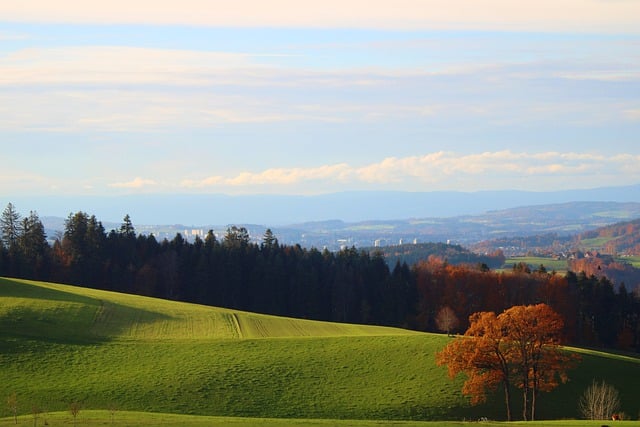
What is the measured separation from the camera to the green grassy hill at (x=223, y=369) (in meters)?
54.9

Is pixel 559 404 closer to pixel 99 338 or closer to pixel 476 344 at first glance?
pixel 476 344

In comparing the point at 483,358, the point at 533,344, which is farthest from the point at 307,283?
the point at 533,344

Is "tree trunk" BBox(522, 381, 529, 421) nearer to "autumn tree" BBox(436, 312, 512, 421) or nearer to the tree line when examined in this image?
"autumn tree" BBox(436, 312, 512, 421)

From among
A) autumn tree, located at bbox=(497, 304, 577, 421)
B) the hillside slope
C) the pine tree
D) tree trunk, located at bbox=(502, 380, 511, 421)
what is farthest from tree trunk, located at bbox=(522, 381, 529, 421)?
the pine tree

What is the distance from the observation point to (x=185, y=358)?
64438 mm

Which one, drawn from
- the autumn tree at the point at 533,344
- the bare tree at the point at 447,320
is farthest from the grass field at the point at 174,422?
the bare tree at the point at 447,320

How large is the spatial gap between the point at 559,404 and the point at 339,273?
61.4m

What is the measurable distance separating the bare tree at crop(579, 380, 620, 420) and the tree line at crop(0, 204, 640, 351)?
50.7 m

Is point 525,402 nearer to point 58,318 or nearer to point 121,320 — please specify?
point 121,320

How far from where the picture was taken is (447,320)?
10369 cm

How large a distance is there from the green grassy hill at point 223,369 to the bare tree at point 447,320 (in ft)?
84.7

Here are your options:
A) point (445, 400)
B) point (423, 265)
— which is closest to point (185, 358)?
point (445, 400)

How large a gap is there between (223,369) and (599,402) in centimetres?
2594

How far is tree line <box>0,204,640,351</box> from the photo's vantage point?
113812 millimetres
